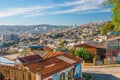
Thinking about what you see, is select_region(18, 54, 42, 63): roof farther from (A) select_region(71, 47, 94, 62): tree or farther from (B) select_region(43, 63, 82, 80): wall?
(A) select_region(71, 47, 94, 62): tree

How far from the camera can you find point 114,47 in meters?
58.9

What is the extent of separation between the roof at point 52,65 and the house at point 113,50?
1034 inches

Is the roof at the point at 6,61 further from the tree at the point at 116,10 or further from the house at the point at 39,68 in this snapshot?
the tree at the point at 116,10

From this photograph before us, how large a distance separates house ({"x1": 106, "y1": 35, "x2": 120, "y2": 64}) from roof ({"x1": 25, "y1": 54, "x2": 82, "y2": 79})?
86.1 ft

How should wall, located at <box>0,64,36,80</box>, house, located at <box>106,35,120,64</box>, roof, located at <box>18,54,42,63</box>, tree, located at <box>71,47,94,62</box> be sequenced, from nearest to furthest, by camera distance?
wall, located at <box>0,64,36,80</box>
roof, located at <box>18,54,42,63</box>
tree, located at <box>71,47,94,62</box>
house, located at <box>106,35,120,64</box>

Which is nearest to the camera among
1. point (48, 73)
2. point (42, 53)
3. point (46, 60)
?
point (48, 73)

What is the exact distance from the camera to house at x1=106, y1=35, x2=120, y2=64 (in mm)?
56594

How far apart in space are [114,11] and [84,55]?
30.8 m

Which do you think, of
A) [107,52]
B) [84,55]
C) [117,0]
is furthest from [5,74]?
[107,52]

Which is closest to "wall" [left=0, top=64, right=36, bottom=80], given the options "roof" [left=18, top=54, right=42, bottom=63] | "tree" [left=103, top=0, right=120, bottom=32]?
"roof" [left=18, top=54, right=42, bottom=63]

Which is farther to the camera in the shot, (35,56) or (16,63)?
(35,56)

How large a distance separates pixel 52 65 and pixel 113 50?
34285 mm

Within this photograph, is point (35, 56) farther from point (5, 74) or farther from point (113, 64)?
point (113, 64)

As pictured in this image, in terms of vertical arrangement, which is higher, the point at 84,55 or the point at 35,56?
the point at 35,56
